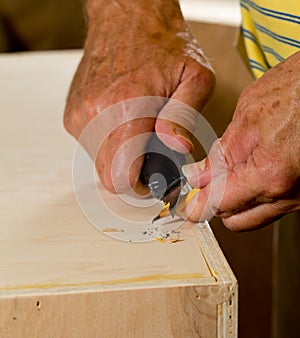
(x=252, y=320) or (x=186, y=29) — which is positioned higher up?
(x=186, y=29)

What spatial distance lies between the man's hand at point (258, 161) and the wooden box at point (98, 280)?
0.04 meters

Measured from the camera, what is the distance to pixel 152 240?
24.6 inches

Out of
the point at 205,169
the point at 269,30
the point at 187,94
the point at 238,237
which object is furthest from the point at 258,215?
the point at 238,237

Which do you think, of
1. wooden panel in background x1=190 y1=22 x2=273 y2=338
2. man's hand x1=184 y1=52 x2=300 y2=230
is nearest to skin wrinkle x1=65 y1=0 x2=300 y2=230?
man's hand x1=184 y1=52 x2=300 y2=230

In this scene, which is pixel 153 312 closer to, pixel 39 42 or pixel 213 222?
pixel 213 222

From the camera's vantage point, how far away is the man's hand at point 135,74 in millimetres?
721

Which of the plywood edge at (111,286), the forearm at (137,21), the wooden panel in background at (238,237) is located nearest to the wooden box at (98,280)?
the plywood edge at (111,286)

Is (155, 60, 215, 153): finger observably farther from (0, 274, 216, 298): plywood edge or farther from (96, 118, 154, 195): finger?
(0, 274, 216, 298): plywood edge

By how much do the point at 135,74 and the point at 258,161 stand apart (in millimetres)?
236

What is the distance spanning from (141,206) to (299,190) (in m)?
0.17

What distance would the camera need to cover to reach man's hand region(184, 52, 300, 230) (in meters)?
0.58

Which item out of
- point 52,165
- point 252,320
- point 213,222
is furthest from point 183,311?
point 252,320

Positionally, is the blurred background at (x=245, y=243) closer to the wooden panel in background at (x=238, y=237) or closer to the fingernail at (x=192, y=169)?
the wooden panel in background at (x=238, y=237)

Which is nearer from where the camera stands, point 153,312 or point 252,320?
point 153,312
